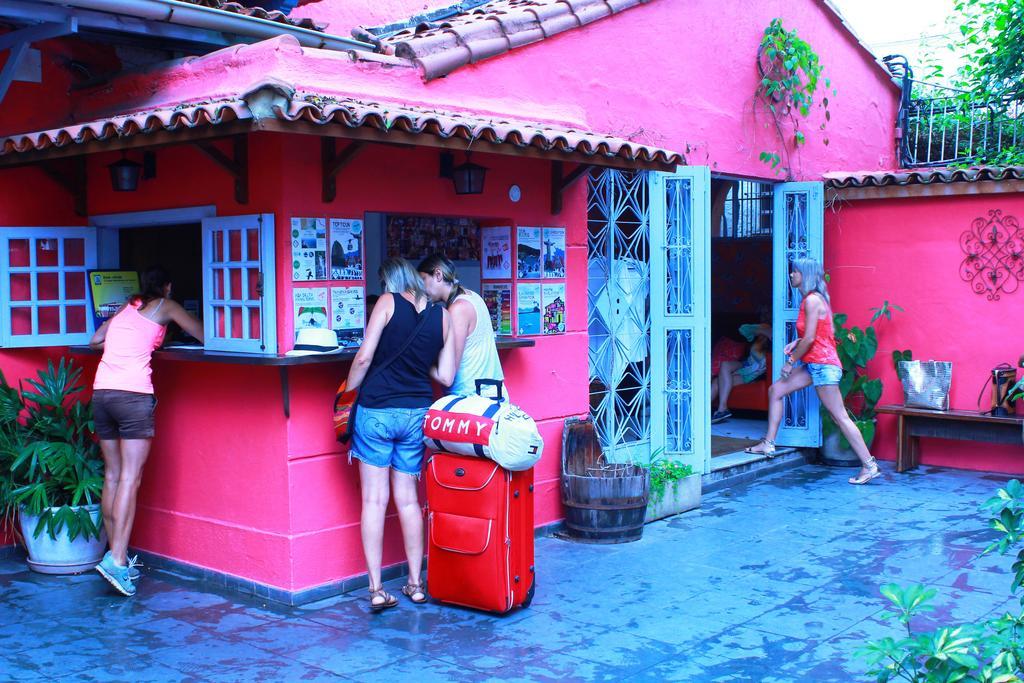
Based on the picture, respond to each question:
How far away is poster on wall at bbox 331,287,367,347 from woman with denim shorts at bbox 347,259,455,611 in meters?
0.29

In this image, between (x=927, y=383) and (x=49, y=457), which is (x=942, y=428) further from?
(x=49, y=457)

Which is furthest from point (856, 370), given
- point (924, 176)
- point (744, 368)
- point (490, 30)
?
point (490, 30)

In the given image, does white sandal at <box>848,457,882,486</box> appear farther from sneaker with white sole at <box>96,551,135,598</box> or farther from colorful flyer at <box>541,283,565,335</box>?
sneaker with white sole at <box>96,551,135,598</box>

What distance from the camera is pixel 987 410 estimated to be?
895 centimetres


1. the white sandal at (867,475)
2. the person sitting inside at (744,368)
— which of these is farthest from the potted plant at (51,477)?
the person sitting inside at (744,368)

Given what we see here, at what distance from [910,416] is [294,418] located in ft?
18.9

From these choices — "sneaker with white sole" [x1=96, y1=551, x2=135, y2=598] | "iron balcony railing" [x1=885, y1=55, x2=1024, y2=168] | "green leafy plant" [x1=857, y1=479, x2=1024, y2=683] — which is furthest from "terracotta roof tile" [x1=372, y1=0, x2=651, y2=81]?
"iron balcony railing" [x1=885, y1=55, x2=1024, y2=168]

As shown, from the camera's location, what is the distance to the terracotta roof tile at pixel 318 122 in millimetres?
4688

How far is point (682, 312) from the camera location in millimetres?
8070

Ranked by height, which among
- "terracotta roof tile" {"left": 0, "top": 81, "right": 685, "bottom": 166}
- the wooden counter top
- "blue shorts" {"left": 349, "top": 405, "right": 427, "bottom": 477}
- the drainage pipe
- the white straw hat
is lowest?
"blue shorts" {"left": 349, "top": 405, "right": 427, "bottom": 477}

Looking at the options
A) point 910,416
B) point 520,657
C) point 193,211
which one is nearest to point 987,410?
point 910,416

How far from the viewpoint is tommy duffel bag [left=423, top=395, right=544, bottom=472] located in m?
5.30

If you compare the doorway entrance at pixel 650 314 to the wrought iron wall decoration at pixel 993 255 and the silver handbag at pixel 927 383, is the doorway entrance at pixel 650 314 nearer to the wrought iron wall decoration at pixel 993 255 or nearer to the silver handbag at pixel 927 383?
the silver handbag at pixel 927 383

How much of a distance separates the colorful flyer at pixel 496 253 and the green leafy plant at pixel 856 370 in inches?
154
